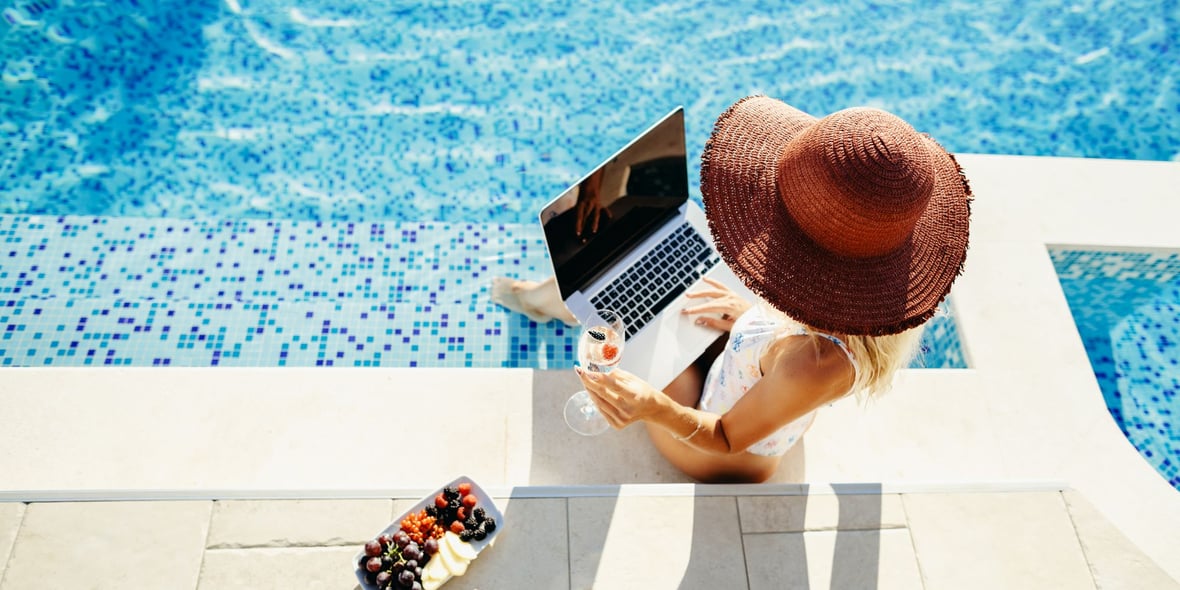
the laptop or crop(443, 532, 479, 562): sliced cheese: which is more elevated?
the laptop

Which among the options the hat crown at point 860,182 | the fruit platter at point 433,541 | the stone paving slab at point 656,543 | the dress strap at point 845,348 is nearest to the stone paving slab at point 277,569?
the fruit platter at point 433,541

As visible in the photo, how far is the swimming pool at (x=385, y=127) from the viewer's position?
13.7 ft

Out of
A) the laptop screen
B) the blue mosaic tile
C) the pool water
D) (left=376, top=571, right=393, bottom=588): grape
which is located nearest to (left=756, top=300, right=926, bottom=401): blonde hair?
the laptop screen

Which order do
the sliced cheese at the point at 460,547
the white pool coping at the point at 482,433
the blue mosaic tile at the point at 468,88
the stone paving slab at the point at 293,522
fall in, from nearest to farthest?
the sliced cheese at the point at 460,547 < the stone paving slab at the point at 293,522 < the white pool coping at the point at 482,433 < the blue mosaic tile at the point at 468,88

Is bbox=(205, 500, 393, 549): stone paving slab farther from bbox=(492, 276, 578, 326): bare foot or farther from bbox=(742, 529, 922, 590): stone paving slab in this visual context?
bbox=(742, 529, 922, 590): stone paving slab

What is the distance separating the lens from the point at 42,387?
3.42 m

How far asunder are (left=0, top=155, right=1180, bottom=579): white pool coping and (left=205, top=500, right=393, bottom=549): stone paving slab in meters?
0.06

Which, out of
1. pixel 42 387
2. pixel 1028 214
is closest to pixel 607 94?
pixel 1028 214

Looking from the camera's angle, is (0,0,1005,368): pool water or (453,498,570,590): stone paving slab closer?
(453,498,570,590): stone paving slab

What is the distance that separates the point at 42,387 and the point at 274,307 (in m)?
1.12

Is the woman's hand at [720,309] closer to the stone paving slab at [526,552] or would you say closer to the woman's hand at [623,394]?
the woman's hand at [623,394]

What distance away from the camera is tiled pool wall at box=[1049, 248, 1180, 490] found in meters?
4.18

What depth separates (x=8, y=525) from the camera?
2.92 meters

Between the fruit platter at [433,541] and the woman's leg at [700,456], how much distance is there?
81 centimetres
